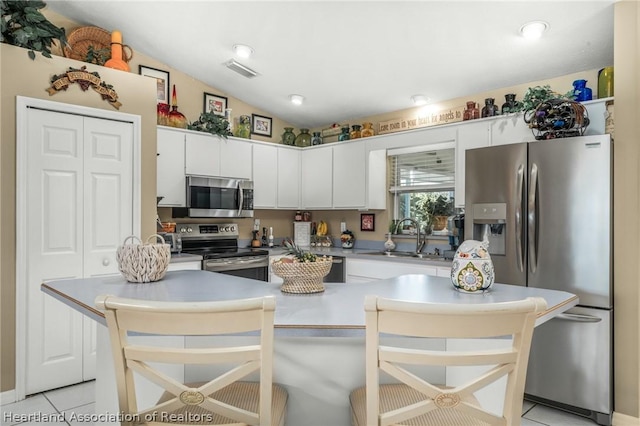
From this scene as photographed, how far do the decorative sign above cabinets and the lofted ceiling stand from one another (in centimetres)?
16

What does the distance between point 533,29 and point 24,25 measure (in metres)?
3.52

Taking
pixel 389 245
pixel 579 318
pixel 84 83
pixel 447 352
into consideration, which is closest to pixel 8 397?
pixel 84 83

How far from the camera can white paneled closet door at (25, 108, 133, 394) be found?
293 centimetres

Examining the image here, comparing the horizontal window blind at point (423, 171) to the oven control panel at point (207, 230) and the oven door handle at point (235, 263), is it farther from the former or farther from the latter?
the oven control panel at point (207, 230)

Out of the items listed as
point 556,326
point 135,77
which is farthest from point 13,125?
point 556,326

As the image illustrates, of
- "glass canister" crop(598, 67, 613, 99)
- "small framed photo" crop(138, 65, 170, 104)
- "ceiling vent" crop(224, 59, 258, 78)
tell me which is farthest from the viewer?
"small framed photo" crop(138, 65, 170, 104)

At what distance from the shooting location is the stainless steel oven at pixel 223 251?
395 cm

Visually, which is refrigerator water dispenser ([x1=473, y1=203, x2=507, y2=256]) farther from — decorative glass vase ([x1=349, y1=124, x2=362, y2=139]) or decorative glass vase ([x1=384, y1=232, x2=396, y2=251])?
decorative glass vase ([x1=349, y1=124, x2=362, y2=139])

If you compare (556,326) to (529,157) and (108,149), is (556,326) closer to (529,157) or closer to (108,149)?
(529,157)

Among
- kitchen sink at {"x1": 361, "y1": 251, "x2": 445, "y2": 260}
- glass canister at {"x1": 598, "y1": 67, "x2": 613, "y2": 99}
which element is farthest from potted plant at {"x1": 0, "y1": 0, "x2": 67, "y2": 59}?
glass canister at {"x1": 598, "y1": 67, "x2": 613, "y2": 99}

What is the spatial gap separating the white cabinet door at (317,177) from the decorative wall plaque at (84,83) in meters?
2.30

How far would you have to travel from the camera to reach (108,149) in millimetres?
3285

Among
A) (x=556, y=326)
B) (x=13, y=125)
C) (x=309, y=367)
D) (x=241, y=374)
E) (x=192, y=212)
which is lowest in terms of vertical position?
(x=556, y=326)

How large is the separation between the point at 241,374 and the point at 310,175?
4075mm
